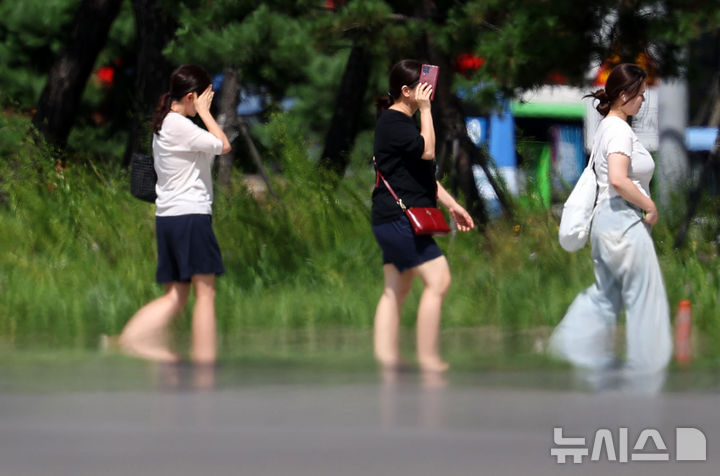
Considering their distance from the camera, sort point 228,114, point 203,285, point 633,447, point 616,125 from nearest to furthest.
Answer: point 633,447
point 616,125
point 203,285
point 228,114

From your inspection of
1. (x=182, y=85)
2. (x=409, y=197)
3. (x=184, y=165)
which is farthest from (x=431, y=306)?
(x=182, y=85)

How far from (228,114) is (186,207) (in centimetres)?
756

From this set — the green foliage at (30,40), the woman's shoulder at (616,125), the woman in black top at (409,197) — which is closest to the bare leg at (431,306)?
the woman in black top at (409,197)

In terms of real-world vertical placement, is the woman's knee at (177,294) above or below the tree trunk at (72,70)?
below

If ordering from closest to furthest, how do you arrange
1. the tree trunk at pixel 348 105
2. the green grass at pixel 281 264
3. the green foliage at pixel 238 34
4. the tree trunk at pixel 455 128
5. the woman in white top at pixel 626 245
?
the woman in white top at pixel 626 245, the green grass at pixel 281 264, the tree trunk at pixel 455 128, the green foliage at pixel 238 34, the tree trunk at pixel 348 105

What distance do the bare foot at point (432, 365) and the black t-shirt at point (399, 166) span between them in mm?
793

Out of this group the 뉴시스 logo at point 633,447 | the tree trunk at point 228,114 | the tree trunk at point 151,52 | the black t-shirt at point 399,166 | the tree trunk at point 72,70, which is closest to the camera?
the 뉴시스 logo at point 633,447

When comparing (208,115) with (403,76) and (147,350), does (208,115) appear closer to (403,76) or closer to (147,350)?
(403,76)

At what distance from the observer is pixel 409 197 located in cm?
778

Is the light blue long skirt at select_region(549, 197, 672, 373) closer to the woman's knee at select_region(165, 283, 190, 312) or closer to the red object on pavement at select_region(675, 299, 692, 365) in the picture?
the red object on pavement at select_region(675, 299, 692, 365)

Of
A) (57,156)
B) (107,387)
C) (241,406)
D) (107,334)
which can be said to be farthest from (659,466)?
(57,156)

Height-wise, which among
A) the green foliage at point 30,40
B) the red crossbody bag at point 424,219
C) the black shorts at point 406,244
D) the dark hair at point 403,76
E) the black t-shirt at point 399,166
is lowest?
the black shorts at point 406,244

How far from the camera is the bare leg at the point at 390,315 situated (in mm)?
7996

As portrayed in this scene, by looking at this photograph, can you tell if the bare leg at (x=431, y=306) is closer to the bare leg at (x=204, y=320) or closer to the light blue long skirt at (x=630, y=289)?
the light blue long skirt at (x=630, y=289)
